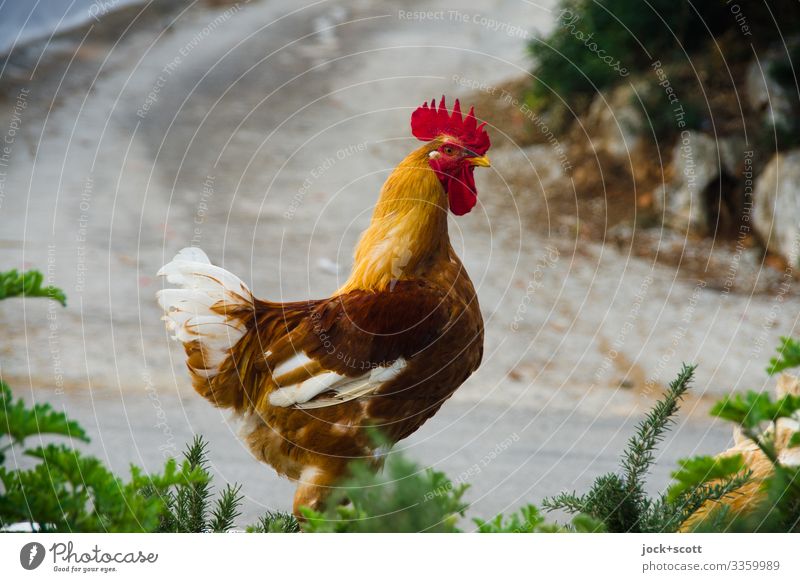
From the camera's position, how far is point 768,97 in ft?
13.9

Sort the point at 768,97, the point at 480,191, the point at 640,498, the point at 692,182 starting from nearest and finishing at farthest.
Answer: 1. the point at 640,498
2. the point at 692,182
3. the point at 768,97
4. the point at 480,191

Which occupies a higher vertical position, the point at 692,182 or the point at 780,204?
the point at 692,182

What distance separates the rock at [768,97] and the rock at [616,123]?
61cm

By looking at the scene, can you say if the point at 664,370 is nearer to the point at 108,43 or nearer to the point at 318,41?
the point at 318,41

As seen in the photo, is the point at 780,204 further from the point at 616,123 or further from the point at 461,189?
the point at 461,189

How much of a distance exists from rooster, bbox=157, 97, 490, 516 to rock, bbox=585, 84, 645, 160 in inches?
118

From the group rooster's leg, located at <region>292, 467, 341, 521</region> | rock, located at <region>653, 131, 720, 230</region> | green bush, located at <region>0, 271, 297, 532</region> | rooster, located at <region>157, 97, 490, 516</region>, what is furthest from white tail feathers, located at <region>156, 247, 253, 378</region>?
rock, located at <region>653, 131, 720, 230</region>

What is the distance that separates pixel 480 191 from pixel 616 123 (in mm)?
818

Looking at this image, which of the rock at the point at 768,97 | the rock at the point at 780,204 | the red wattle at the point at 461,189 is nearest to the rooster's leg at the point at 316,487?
the red wattle at the point at 461,189

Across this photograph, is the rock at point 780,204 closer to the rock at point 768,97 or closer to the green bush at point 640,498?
the rock at point 768,97

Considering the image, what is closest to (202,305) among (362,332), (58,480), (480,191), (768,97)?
(362,332)

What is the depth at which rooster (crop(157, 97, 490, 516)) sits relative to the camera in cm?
146

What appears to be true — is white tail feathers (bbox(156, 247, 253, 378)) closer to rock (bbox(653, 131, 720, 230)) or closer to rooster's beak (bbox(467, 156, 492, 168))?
rooster's beak (bbox(467, 156, 492, 168))
